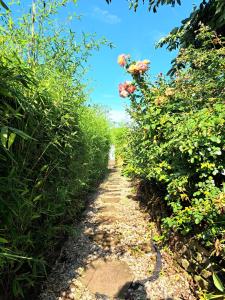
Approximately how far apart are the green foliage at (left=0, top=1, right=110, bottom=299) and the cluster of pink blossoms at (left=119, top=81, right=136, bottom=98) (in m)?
0.56

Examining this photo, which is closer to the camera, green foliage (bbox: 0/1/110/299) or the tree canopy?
green foliage (bbox: 0/1/110/299)

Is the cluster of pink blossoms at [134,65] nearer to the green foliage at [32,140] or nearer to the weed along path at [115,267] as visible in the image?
the green foliage at [32,140]

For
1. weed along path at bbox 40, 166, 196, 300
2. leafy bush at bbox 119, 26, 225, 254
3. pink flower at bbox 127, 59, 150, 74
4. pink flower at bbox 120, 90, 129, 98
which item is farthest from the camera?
pink flower at bbox 120, 90, 129, 98

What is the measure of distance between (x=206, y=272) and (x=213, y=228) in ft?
1.57

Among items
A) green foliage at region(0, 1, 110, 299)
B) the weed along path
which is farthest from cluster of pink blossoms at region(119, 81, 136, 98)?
the weed along path

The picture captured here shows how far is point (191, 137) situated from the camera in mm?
2023

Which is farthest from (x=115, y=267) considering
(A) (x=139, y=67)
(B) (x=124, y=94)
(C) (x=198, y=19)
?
(C) (x=198, y=19)

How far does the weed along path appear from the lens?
2.23 metres

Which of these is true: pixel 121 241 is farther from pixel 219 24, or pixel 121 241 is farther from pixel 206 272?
pixel 219 24

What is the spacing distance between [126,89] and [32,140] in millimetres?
1952

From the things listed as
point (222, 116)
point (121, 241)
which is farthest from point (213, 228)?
point (121, 241)

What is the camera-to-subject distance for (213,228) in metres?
1.79

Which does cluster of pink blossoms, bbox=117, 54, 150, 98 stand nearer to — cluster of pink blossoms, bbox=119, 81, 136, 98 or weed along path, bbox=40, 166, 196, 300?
cluster of pink blossoms, bbox=119, 81, 136, 98

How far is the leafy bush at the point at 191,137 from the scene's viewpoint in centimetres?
191
